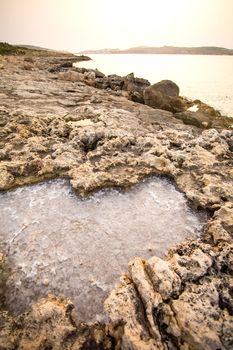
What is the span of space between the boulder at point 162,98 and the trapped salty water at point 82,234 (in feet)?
30.2

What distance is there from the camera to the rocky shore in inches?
125

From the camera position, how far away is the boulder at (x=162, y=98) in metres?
14.8

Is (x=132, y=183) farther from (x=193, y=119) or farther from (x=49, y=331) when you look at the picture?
(x=193, y=119)

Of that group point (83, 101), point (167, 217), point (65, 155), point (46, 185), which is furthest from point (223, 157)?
point (83, 101)

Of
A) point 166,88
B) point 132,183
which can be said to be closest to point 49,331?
point 132,183

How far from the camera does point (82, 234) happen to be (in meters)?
4.92

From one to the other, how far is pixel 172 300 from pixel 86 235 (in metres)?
1.97

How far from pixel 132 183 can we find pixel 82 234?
181 centimetres

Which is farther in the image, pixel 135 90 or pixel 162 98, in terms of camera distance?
pixel 135 90

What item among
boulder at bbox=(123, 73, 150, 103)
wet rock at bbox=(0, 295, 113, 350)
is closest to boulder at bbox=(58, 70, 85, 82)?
boulder at bbox=(123, 73, 150, 103)

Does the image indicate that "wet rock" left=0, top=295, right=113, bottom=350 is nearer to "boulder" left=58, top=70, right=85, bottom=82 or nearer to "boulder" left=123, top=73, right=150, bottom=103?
"boulder" left=123, top=73, right=150, bottom=103

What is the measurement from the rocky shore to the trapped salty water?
214mm

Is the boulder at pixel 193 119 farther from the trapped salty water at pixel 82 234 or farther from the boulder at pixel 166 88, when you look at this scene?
the trapped salty water at pixel 82 234

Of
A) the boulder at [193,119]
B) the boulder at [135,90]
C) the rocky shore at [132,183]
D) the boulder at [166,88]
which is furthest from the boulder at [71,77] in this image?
the boulder at [193,119]
